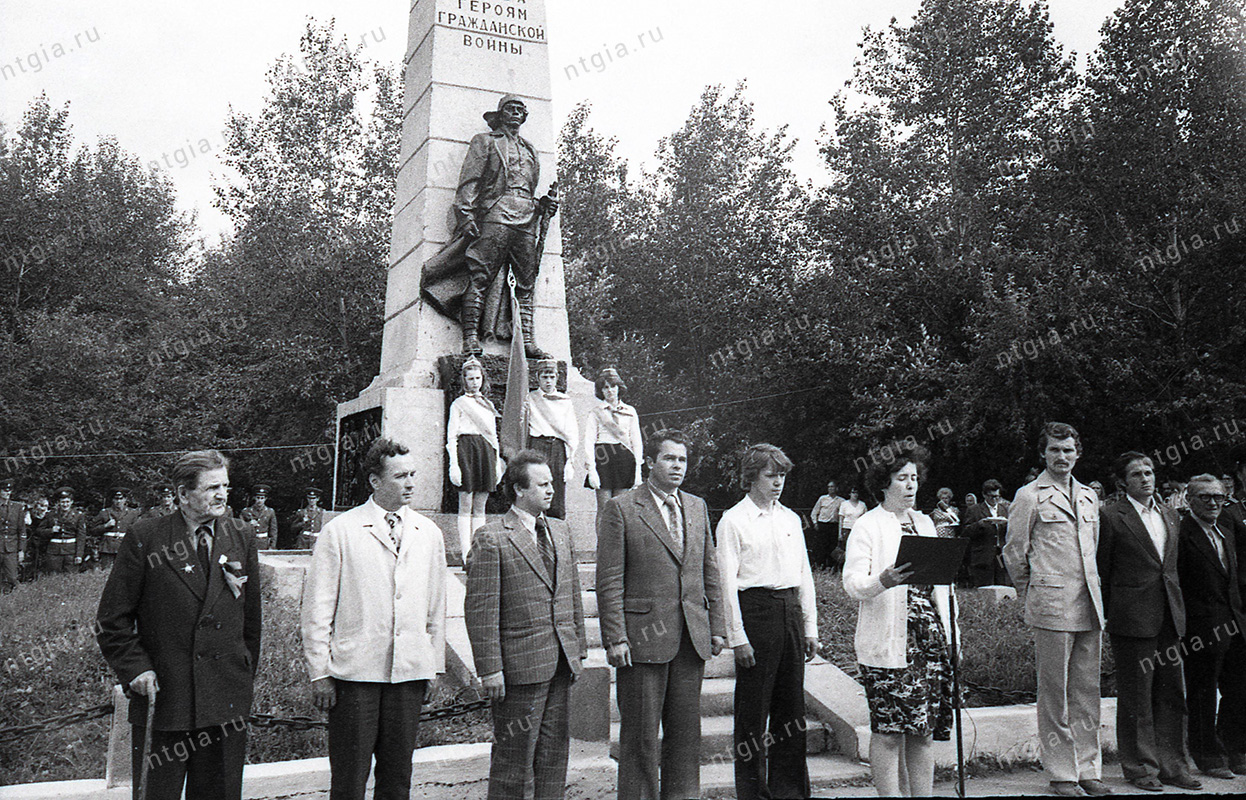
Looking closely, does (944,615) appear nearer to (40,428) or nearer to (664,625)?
(664,625)

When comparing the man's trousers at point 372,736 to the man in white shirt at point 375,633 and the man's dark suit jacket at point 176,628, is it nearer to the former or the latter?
the man in white shirt at point 375,633

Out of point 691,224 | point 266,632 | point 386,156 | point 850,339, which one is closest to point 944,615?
point 266,632

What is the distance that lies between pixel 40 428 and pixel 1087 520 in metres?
23.1

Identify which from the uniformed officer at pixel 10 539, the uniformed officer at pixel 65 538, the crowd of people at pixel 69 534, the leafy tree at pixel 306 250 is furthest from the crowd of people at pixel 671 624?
the leafy tree at pixel 306 250

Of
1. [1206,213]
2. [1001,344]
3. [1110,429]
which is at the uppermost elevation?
[1206,213]

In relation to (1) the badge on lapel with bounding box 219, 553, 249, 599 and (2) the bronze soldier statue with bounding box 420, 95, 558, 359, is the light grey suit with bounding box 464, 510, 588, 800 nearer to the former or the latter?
(1) the badge on lapel with bounding box 219, 553, 249, 599

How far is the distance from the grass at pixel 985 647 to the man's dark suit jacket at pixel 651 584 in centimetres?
258

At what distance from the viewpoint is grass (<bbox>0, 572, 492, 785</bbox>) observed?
614cm

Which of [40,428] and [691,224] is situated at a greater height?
[691,224]

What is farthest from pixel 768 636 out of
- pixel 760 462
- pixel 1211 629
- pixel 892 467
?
pixel 1211 629

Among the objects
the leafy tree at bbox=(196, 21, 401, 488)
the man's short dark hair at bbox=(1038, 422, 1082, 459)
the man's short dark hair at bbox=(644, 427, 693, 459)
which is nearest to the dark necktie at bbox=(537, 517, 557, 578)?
the man's short dark hair at bbox=(644, 427, 693, 459)

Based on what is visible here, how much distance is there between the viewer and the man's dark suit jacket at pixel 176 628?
13.6ft

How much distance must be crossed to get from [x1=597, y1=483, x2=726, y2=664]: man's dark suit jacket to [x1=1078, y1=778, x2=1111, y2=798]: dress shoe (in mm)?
2302

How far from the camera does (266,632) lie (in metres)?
8.27
